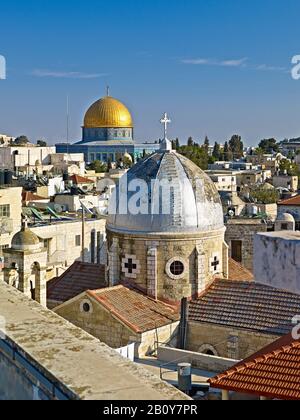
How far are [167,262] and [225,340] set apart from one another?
7.73 ft

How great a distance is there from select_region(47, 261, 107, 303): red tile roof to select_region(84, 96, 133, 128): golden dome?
70163 millimetres

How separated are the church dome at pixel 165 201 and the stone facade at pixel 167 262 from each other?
218 mm

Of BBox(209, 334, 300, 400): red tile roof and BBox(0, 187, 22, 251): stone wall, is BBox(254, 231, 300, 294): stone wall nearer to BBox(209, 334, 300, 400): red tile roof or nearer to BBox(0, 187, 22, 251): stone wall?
BBox(209, 334, 300, 400): red tile roof

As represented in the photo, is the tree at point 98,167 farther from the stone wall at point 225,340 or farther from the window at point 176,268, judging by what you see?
the stone wall at point 225,340

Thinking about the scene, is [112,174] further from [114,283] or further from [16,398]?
[16,398]

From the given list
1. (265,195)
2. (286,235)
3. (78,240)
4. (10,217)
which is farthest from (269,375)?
(265,195)

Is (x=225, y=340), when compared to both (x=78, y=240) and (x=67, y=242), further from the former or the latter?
(x=78, y=240)

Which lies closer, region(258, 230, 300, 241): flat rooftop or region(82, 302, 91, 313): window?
region(258, 230, 300, 241): flat rooftop

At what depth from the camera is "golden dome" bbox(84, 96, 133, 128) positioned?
87375 mm

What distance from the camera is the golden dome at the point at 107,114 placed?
8738 cm

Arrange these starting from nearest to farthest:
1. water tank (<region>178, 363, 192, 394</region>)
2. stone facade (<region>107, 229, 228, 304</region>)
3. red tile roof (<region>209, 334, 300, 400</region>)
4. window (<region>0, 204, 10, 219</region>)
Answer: red tile roof (<region>209, 334, 300, 400</region>) < water tank (<region>178, 363, 192, 394</region>) < stone facade (<region>107, 229, 228, 304</region>) < window (<region>0, 204, 10, 219</region>)

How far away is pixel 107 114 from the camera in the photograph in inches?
3440

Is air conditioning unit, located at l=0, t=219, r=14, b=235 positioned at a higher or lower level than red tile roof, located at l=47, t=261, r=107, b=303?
higher

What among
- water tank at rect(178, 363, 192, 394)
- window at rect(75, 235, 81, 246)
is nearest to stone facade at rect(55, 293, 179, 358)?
water tank at rect(178, 363, 192, 394)
